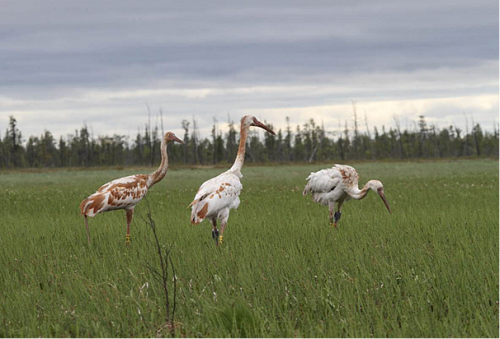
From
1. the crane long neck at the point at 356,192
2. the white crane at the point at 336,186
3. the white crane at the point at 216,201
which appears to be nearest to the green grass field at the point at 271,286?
the white crane at the point at 216,201

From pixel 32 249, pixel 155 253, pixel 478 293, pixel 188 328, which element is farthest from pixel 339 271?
pixel 32 249

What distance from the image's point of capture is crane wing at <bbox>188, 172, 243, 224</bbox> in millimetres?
9227

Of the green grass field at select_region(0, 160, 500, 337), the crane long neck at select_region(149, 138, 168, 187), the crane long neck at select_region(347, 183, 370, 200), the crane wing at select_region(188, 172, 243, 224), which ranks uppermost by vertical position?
the crane long neck at select_region(149, 138, 168, 187)

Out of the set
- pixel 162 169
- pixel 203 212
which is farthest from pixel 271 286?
pixel 162 169

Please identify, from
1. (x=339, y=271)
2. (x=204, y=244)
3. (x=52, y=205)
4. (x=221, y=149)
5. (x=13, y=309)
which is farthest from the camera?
(x=221, y=149)

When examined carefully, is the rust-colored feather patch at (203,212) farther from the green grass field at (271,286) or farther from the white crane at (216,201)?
the green grass field at (271,286)

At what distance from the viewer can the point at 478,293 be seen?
17.6 feet

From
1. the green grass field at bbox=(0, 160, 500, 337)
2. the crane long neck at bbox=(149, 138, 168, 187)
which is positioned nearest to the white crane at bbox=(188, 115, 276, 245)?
the green grass field at bbox=(0, 160, 500, 337)

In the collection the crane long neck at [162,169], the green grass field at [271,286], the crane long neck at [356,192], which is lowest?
the green grass field at [271,286]

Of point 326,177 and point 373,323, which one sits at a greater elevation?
point 326,177

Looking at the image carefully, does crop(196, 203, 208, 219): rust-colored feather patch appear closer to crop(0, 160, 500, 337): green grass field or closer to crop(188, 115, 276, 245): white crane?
crop(188, 115, 276, 245): white crane

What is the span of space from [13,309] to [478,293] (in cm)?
493

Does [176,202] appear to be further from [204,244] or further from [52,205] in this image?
[204,244]

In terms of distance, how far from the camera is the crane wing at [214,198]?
363 inches
